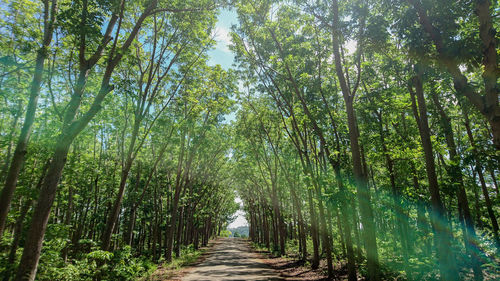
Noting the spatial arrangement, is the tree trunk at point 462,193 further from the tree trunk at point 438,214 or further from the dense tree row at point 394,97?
the tree trunk at point 438,214

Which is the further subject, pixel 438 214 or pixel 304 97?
pixel 304 97

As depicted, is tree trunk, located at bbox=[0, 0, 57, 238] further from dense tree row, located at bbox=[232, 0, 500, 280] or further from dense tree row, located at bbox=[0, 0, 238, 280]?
dense tree row, located at bbox=[232, 0, 500, 280]

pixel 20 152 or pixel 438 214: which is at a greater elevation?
pixel 20 152

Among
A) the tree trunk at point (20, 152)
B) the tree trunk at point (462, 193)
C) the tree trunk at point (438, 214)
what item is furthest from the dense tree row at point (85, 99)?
the tree trunk at point (462, 193)

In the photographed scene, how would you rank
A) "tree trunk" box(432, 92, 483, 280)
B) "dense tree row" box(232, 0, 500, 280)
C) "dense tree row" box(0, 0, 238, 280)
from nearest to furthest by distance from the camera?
"dense tree row" box(232, 0, 500, 280) → "dense tree row" box(0, 0, 238, 280) → "tree trunk" box(432, 92, 483, 280)

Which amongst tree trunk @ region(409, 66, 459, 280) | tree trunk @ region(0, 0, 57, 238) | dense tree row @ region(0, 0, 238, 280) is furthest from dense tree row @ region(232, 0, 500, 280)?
tree trunk @ region(0, 0, 57, 238)

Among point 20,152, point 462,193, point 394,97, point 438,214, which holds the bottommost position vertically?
point 438,214

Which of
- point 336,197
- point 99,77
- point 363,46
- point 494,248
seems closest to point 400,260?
point 494,248

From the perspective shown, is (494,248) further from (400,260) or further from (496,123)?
(496,123)

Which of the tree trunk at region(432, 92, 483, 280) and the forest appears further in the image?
the tree trunk at region(432, 92, 483, 280)

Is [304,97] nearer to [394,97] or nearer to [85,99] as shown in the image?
[394,97]

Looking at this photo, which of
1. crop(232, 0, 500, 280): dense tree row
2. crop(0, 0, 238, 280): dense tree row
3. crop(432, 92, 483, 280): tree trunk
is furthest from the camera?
crop(432, 92, 483, 280): tree trunk

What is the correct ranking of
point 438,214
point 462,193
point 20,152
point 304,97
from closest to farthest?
point 20,152 < point 438,214 < point 462,193 < point 304,97

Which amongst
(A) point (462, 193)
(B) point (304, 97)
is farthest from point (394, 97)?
(A) point (462, 193)
